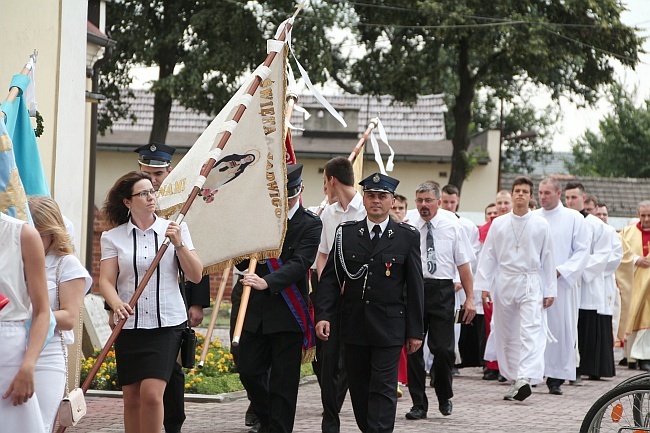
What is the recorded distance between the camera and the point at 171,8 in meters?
27.9

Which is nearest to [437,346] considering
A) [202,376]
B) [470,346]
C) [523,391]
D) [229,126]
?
[523,391]

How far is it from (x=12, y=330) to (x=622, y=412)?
358cm

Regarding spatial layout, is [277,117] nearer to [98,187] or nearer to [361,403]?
[361,403]

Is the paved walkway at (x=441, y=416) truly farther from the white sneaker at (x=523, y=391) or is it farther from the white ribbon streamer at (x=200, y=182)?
the white ribbon streamer at (x=200, y=182)

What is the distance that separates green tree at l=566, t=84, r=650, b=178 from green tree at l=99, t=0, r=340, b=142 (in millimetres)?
33015

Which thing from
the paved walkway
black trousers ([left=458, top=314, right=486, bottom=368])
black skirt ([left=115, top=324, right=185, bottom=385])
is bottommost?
the paved walkway

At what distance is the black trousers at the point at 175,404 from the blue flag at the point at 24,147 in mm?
1643

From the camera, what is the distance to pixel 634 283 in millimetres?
17812

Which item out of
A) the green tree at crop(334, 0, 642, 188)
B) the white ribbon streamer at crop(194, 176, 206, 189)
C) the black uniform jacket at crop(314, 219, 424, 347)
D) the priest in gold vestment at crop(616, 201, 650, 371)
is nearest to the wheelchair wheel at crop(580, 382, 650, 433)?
the black uniform jacket at crop(314, 219, 424, 347)

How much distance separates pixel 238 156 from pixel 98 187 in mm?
31015

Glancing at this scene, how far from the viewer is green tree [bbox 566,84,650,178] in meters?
58.3

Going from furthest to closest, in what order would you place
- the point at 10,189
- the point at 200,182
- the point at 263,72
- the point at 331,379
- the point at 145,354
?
the point at 331,379 < the point at 263,72 < the point at 200,182 < the point at 145,354 < the point at 10,189

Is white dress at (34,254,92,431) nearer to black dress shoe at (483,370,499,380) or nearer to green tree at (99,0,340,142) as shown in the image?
black dress shoe at (483,370,499,380)

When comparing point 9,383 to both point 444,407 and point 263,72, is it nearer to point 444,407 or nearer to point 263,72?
point 263,72
